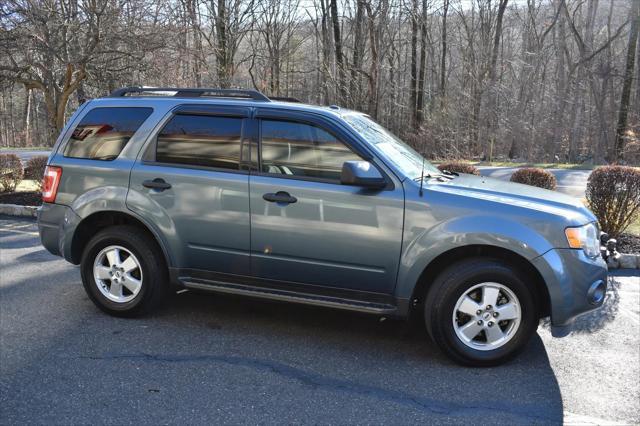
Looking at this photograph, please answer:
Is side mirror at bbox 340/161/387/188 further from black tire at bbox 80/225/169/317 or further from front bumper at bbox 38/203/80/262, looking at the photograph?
front bumper at bbox 38/203/80/262

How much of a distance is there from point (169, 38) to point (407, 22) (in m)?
19.2

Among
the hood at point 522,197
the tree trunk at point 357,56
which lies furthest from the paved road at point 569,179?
the hood at point 522,197

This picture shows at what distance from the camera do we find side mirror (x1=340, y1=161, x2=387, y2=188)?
146 inches

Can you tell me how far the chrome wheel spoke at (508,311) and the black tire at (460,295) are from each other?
47 millimetres

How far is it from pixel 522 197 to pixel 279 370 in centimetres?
218

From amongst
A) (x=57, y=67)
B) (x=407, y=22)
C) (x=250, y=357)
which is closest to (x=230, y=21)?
(x=57, y=67)

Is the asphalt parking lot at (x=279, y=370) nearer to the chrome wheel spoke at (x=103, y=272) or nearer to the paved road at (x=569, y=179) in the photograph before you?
the chrome wheel spoke at (x=103, y=272)

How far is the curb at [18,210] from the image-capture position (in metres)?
9.64

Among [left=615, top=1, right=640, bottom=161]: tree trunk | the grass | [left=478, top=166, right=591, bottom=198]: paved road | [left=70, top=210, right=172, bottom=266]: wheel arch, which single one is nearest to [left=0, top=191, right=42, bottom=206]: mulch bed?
[left=70, top=210, right=172, bottom=266]: wheel arch

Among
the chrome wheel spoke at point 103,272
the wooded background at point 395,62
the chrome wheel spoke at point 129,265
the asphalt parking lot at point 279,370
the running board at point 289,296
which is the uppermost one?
the wooded background at point 395,62

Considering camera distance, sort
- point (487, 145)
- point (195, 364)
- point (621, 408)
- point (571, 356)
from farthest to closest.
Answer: point (487, 145) < point (571, 356) < point (195, 364) < point (621, 408)

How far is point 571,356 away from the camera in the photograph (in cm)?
399

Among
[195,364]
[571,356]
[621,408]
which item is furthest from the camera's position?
[571,356]

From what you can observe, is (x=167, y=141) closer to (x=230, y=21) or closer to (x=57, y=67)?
(x=57, y=67)
